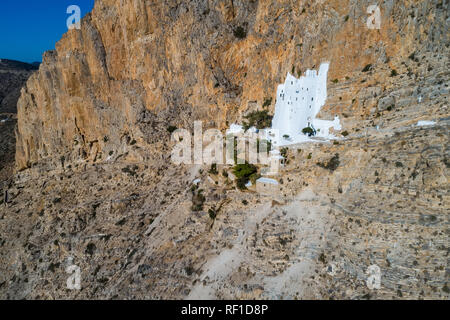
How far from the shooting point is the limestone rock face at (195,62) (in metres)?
18.3

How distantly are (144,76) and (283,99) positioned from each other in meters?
14.8

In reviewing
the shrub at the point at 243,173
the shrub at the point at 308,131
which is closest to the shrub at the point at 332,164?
the shrub at the point at 308,131

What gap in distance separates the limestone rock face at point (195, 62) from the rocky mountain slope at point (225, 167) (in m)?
0.13

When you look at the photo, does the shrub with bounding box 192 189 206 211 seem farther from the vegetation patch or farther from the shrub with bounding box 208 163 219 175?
the vegetation patch

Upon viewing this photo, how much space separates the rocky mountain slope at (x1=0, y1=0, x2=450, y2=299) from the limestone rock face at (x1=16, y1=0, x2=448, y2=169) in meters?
0.13

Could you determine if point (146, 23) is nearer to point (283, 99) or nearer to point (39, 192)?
point (283, 99)

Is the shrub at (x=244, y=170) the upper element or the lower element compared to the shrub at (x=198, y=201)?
upper

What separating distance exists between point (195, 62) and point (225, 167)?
35.9 feet

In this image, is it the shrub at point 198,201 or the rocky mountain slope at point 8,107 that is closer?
the shrub at point 198,201

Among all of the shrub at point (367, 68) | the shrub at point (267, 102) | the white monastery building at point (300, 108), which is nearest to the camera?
the shrub at point (367, 68)

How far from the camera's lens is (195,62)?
28.7 m

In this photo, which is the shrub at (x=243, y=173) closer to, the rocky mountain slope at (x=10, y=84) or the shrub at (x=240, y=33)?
Result: the shrub at (x=240, y=33)

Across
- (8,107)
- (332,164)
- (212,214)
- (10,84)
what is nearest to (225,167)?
(212,214)

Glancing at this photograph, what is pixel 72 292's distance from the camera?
21188mm
